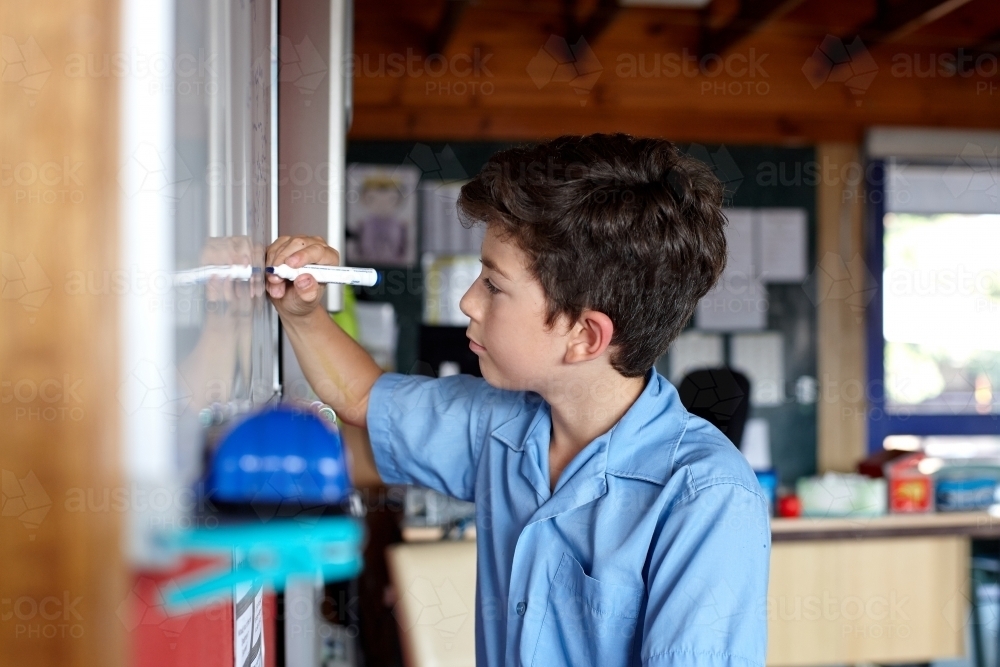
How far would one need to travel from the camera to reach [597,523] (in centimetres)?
88

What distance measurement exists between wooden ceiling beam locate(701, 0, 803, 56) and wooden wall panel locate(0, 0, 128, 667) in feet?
9.06

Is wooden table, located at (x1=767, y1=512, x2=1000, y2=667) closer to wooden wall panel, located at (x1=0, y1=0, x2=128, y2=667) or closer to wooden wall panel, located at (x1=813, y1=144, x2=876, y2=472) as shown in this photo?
wooden wall panel, located at (x1=813, y1=144, x2=876, y2=472)

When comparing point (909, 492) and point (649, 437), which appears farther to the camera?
point (909, 492)

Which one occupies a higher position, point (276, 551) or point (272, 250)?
point (272, 250)

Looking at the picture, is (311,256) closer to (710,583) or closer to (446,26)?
(710,583)

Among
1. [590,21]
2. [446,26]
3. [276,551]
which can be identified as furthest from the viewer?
[590,21]

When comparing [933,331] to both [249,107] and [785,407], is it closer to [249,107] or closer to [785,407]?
[785,407]

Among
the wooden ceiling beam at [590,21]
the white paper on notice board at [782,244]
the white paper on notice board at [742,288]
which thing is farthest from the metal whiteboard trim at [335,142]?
the white paper on notice board at [782,244]

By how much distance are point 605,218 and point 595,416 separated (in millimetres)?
220

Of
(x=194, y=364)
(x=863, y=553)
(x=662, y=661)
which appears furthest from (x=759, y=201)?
(x=194, y=364)

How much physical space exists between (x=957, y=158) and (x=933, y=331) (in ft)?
2.09

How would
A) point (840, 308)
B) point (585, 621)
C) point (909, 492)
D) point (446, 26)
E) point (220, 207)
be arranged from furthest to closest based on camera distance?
1. point (840, 308)
2. point (446, 26)
3. point (909, 492)
4. point (585, 621)
5. point (220, 207)

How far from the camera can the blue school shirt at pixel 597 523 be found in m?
0.78

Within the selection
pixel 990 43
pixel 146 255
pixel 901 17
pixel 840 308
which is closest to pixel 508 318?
pixel 146 255
